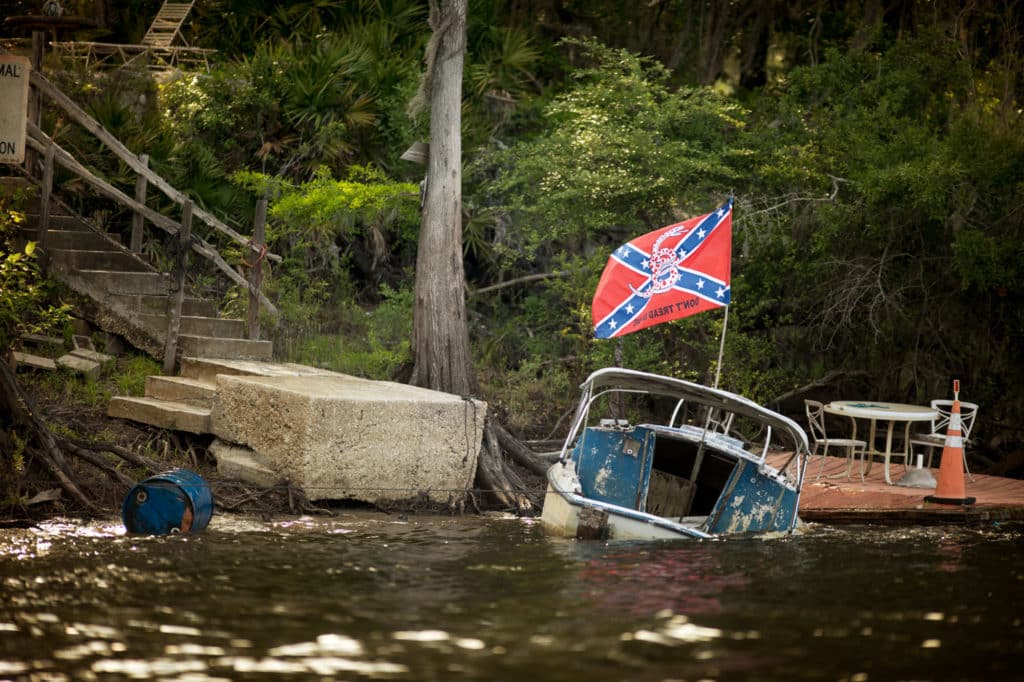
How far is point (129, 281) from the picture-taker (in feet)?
51.8

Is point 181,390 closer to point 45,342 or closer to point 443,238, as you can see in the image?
point 45,342

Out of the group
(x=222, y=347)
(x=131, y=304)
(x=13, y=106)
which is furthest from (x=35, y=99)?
(x=13, y=106)

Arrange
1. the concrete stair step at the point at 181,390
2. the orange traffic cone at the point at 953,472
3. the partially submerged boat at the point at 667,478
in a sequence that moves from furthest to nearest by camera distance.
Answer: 1. the concrete stair step at the point at 181,390
2. the orange traffic cone at the point at 953,472
3. the partially submerged boat at the point at 667,478

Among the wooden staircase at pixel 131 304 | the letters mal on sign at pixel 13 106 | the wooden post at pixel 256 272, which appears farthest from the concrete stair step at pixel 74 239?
the letters mal on sign at pixel 13 106

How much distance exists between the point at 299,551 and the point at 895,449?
10936mm

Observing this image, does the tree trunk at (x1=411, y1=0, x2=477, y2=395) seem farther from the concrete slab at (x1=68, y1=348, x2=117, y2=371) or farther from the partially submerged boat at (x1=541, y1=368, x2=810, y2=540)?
the concrete slab at (x1=68, y1=348, x2=117, y2=371)

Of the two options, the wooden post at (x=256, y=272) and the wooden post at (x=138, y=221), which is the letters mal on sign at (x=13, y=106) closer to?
the wooden post at (x=256, y=272)

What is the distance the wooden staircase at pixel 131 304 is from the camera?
50.6 feet

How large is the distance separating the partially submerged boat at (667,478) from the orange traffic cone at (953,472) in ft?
6.10

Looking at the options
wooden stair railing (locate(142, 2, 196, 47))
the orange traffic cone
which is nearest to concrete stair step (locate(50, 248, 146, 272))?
wooden stair railing (locate(142, 2, 196, 47))

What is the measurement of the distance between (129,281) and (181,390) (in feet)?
8.11

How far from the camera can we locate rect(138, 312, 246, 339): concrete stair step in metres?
15.5

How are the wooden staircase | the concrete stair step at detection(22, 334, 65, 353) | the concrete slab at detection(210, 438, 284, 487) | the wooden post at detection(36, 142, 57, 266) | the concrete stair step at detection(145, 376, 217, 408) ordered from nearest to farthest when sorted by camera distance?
1. the concrete slab at detection(210, 438, 284, 487)
2. the concrete stair step at detection(145, 376, 217, 408)
3. the concrete stair step at detection(22, 334, 65, 353)
4. the wooden staircase
5. the wooden post at detection(36, 142, 57, 266)

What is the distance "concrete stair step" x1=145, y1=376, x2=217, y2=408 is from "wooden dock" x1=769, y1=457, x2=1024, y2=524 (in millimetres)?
6724
